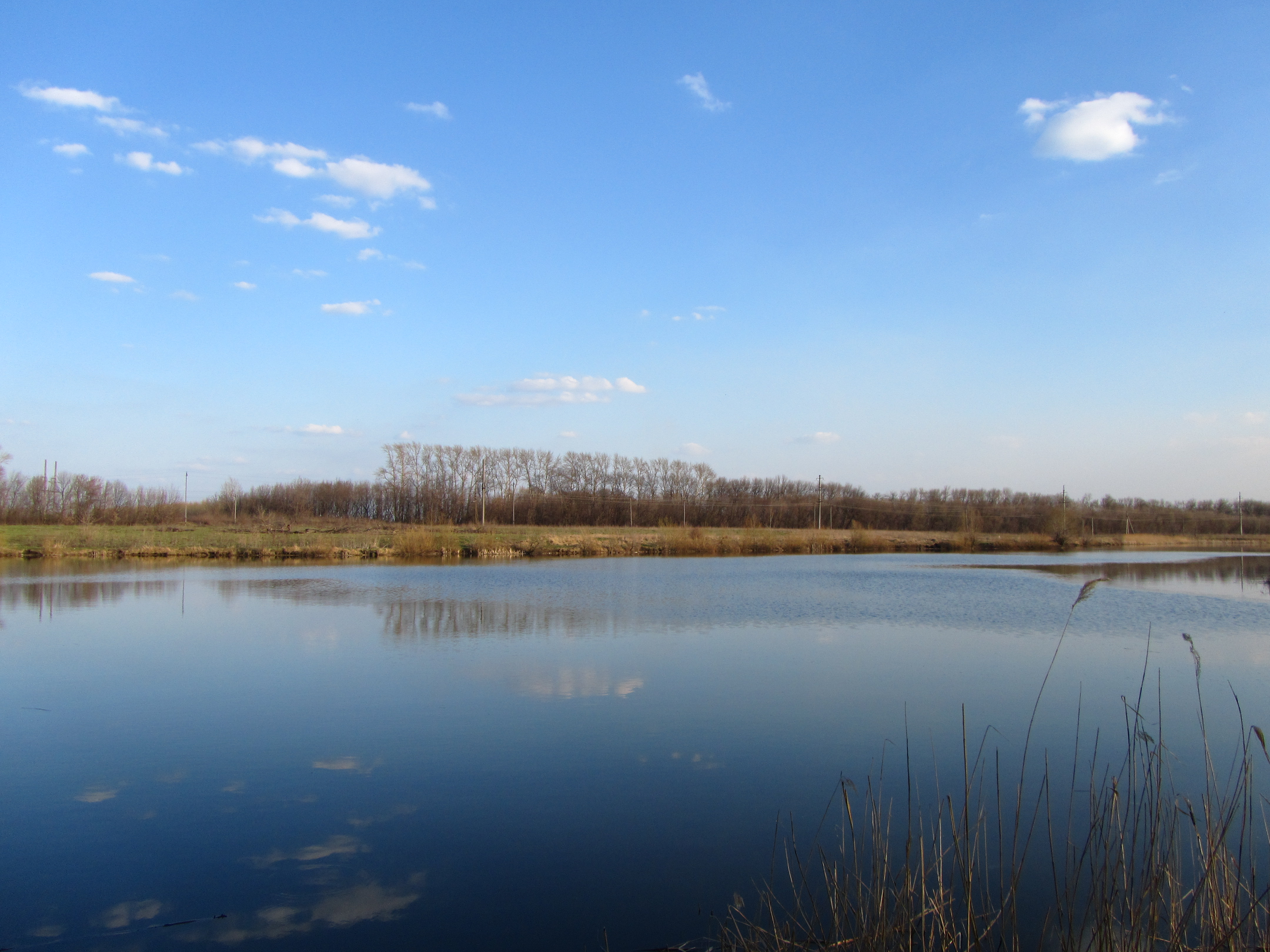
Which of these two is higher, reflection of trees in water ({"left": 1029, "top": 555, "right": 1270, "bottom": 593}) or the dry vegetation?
the dry vegetation

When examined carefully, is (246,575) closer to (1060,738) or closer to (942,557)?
(1060,738)

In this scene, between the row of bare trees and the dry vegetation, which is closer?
the dry vegetation

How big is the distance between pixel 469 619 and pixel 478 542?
56.3ft

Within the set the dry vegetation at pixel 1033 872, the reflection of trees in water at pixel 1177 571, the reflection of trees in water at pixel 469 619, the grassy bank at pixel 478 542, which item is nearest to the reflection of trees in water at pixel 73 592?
the reflection of trees in water at pixel 469 619

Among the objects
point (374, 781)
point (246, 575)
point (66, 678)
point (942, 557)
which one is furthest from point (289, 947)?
point (942, 557)

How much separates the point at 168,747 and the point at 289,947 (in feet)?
9.63

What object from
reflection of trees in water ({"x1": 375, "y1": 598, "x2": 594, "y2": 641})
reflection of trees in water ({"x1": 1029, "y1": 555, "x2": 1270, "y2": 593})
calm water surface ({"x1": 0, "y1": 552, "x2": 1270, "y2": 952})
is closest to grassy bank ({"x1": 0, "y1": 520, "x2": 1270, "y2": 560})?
reflection of trees in water ({"x1": 1029, "y1": 555, "x2": 1270, "y2": 593})

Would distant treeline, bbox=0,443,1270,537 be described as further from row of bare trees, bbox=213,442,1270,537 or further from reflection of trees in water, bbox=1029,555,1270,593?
reflection of trees in water, bbox=1029,555,1270,593

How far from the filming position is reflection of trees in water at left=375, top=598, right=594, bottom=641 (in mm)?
9820

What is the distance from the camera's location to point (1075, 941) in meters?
3.08

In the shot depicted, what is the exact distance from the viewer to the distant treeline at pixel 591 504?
52250 mm

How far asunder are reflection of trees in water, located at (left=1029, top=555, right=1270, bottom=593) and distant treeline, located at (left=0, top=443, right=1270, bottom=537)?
68.1 ft

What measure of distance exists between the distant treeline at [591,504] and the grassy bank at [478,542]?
8690mm

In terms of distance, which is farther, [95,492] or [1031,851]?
[95,492]
